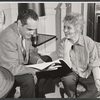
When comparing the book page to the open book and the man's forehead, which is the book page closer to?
the open book

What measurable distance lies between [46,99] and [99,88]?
0.42m

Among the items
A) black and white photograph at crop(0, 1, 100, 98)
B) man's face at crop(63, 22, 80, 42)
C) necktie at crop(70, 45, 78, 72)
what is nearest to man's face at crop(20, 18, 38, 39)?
black and white photograph at crop(0, 1, 100, 98)

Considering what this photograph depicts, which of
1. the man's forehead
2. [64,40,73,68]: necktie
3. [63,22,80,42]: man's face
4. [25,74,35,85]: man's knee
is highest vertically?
the man's forehead

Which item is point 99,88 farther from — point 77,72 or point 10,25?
point 10,25

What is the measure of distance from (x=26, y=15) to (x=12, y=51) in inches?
11.2

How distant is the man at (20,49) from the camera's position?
1413mm

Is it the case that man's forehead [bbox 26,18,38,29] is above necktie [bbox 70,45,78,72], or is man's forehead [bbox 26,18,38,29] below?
above

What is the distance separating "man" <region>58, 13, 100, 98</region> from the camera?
146cm

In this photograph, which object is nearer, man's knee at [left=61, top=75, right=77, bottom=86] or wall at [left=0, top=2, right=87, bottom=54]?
wall at [left=0, top=2, right=87, bottom=54]

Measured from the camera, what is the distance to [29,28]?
143 cm

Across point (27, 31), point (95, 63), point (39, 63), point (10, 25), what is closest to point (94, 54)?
point (95, 63)

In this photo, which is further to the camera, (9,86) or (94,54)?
(94,54)

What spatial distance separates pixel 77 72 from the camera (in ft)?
4.92

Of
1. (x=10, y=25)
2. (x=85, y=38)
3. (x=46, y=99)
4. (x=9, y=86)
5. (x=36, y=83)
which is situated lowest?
(x=46, y=99)
